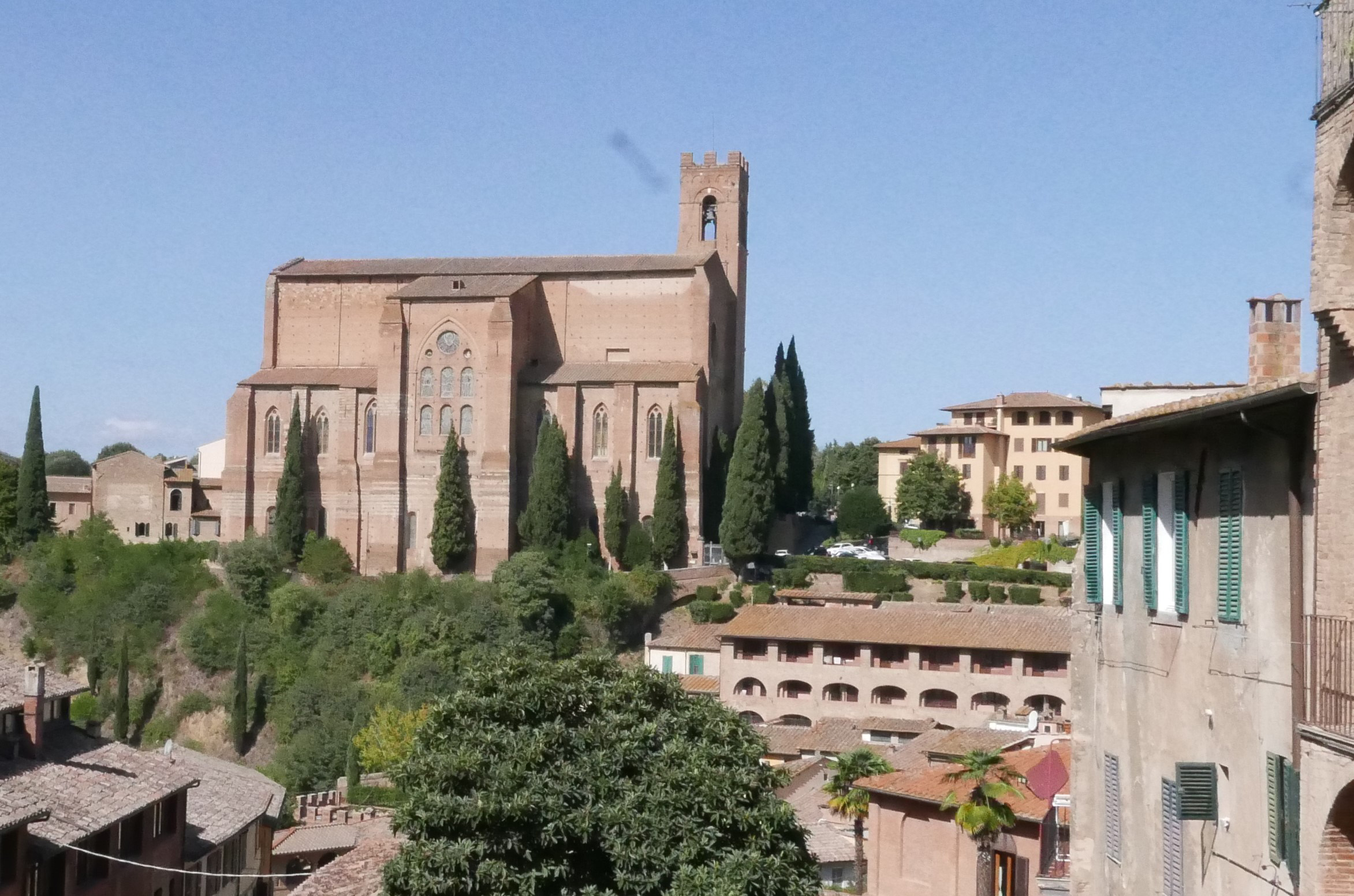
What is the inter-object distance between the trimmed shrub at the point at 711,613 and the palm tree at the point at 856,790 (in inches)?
1039

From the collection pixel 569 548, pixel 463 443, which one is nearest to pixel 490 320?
pixel 463 443

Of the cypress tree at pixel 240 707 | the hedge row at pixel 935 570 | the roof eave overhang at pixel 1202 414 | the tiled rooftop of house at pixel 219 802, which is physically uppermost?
the roof eave overhang at pixel 1202 414

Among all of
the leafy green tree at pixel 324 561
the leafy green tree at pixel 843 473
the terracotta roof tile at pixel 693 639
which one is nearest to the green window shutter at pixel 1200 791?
the terracotta roof tile at pixel 693 639

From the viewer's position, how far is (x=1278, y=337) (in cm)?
1302

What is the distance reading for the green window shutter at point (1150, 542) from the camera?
43.1 feet

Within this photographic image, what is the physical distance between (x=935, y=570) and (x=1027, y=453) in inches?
755

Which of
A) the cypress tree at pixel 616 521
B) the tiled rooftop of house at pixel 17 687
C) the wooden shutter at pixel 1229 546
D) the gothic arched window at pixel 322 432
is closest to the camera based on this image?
the wooden shutter at pixel 1229 546

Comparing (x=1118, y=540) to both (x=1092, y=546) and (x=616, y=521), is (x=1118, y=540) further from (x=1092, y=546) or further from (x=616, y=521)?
(x=616, y=521)

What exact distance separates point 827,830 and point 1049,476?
43307mm

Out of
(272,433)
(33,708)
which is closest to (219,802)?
(33,708)

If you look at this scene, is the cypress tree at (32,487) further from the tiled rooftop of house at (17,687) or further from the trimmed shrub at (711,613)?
the tiled rooftop of house at (17,687)

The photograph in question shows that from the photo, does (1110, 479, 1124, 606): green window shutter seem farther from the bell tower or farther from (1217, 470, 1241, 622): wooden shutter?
the bell tower

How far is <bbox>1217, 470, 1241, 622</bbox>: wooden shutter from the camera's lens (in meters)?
11.2

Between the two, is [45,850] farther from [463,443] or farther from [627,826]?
[463,443]
